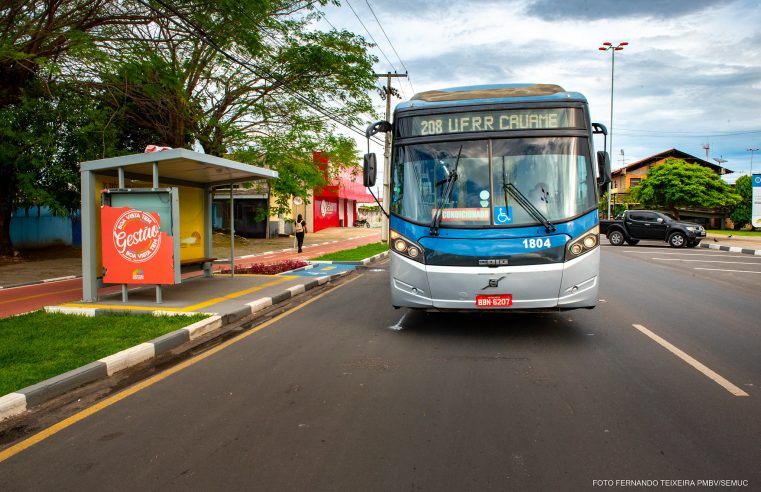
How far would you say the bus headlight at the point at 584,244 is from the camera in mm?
6199

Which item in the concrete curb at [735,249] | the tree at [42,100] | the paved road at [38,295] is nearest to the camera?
the paved road at [38,295]

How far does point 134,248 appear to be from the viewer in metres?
8.65

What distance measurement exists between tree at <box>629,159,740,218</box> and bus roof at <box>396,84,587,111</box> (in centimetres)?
4456

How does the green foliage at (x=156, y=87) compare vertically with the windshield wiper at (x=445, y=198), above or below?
above

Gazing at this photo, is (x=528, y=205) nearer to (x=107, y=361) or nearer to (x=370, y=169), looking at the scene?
(x=370, y=169)

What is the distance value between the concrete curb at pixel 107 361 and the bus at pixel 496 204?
2686 mm

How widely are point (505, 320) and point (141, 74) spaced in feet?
40.3

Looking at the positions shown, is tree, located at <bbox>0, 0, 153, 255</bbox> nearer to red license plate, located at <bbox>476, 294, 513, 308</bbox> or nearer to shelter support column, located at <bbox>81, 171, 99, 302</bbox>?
shelter support column, located at <bbox>81, 171, 99, 302</bbox>

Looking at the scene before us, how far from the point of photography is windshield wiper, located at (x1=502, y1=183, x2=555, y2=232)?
20.4ft

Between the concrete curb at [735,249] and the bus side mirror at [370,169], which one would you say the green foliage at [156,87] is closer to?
the bus side mirror at [370,169]

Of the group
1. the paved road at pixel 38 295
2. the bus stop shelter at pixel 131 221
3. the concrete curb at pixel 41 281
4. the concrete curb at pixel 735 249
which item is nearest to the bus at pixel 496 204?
the bus stop shelter at pixel 131 221

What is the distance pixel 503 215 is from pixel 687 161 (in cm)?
6720

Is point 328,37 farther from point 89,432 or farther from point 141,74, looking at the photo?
point 89,432

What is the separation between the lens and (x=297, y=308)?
30.0ft
